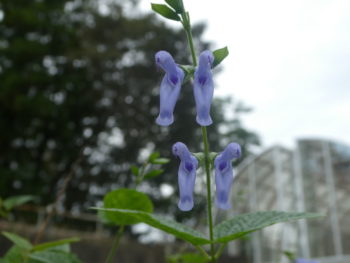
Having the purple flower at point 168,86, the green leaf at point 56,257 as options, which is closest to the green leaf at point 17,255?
the green leaf at point 56,257

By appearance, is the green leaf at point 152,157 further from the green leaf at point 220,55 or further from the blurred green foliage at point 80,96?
the blurred green foliage at point 80,96

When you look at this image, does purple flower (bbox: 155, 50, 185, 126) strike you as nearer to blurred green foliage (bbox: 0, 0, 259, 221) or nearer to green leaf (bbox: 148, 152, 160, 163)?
green leaf (bbox: 148, 152, 160, 163)

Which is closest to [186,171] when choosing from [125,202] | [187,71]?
[187,71]

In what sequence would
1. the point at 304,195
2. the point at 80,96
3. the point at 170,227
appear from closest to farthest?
the point at 170,227
the point at 304,195
the point at 80,96

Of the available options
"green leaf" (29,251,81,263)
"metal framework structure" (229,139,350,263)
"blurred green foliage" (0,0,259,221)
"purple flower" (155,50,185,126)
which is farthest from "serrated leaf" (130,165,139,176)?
"blurred green foliage" (0,0,259,221)

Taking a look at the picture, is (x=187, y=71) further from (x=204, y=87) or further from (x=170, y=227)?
(x=170, y=227)

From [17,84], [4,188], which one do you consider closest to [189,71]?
[4,188]
